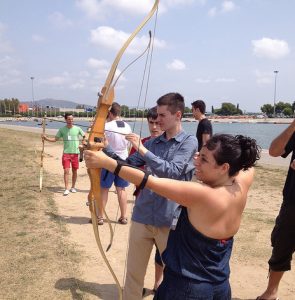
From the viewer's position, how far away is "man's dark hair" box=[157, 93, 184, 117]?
2971 millimetres

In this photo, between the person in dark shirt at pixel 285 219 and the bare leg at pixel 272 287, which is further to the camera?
the bare leg at pixel 272 287

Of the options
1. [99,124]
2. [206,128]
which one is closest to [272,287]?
[99,124]

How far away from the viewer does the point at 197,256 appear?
2.02m

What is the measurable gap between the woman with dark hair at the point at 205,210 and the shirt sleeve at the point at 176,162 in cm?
67

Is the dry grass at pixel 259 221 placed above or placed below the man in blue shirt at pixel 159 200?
below

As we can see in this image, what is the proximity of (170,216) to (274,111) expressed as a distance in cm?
11920

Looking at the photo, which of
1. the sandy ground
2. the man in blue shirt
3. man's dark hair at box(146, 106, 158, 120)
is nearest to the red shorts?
the sandy ground

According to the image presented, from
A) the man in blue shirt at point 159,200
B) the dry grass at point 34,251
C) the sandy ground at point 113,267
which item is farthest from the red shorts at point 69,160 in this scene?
the man in blue shirt at point 159,200

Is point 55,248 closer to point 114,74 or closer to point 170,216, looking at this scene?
point 170,216

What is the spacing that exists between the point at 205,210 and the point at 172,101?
4.13 feet

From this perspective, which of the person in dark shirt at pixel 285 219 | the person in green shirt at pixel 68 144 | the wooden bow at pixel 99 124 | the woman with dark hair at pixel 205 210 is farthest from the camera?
the person in green shirt at pixel 68 144

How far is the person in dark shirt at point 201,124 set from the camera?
6.11 metres

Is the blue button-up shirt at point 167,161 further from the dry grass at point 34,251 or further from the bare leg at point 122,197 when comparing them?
the bare leg at point 122,197

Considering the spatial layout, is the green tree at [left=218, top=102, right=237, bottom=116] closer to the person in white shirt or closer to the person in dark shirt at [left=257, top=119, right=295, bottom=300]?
the person in white shirt
